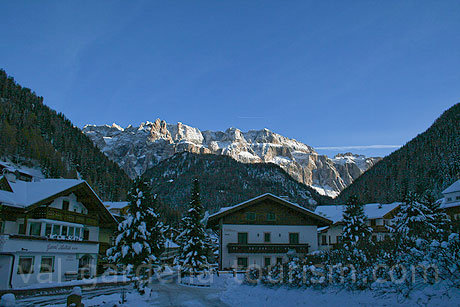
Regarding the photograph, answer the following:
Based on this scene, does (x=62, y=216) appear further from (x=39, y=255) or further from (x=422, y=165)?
(x=422, y=165)

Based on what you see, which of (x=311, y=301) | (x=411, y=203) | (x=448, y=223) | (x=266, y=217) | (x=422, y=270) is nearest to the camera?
(x=422, y=270)

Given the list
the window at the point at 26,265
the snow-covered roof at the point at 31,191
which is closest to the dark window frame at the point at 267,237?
the snow-covered roof at the point at 31,191

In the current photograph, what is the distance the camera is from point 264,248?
4200cm

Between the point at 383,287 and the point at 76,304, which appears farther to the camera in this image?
the point at 76,304

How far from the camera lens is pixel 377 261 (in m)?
14.1

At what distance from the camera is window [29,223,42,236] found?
98.8ft

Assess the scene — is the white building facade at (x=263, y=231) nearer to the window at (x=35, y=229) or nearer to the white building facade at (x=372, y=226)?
the window at (x=35, y=229)

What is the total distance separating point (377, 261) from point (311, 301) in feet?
9.90

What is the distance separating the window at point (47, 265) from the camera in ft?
95.4

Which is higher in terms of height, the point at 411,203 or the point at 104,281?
the point at 411,203

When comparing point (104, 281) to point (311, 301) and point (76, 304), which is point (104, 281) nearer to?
point (76, 304)

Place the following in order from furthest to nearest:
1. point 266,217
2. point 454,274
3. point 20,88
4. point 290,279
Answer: point 20,88
point 266,217
point 290,279
point 454,274

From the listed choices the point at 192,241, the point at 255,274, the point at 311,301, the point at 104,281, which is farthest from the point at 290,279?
the point at 192,241

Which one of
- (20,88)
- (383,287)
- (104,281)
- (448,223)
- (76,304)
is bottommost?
(104,281)
